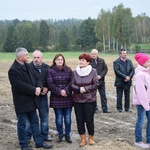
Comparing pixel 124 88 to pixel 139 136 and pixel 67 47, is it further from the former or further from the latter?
pixel 67 47

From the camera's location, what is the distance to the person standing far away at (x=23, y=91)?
19.6 ft

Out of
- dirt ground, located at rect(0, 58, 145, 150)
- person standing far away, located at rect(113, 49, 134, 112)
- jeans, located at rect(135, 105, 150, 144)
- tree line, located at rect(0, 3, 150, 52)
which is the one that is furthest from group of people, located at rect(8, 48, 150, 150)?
tree line, located at rect(0, 3, 150, 52)

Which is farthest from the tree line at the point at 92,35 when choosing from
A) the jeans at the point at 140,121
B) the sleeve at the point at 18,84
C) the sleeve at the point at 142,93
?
the sleeve at the point at 18,84

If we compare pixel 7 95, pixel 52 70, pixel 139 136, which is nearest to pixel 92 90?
pixel 52 70

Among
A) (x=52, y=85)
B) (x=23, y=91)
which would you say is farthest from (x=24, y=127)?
(x=52, y=85)

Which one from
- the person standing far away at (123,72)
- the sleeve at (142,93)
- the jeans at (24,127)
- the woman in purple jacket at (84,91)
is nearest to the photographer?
the jeans at (24,127)

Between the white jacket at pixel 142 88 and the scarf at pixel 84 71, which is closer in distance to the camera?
the white jacket at pixel 142 88

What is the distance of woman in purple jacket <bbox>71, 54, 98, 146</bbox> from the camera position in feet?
21.2

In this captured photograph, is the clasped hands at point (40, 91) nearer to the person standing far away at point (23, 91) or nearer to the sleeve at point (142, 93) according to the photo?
the person standing far away at point (23, 91)

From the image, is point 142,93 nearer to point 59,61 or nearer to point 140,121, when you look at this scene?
point 140,121

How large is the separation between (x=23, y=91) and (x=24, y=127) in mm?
760

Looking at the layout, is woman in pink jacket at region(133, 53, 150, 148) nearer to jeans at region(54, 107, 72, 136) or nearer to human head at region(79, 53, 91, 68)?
human head at region(79, 53, 91, 68)

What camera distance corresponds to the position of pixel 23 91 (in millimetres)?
5984

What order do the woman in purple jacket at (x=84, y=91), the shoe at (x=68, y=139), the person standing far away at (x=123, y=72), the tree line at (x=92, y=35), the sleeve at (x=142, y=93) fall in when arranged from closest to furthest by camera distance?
the sleeve at (x=142, y=93)
the woman in purple jacket at (x=84, y=91)
the shoe at (x=68, y=139)
the person standing far away at (x=123, y=72)
the tree line at (x=92, y=35)
